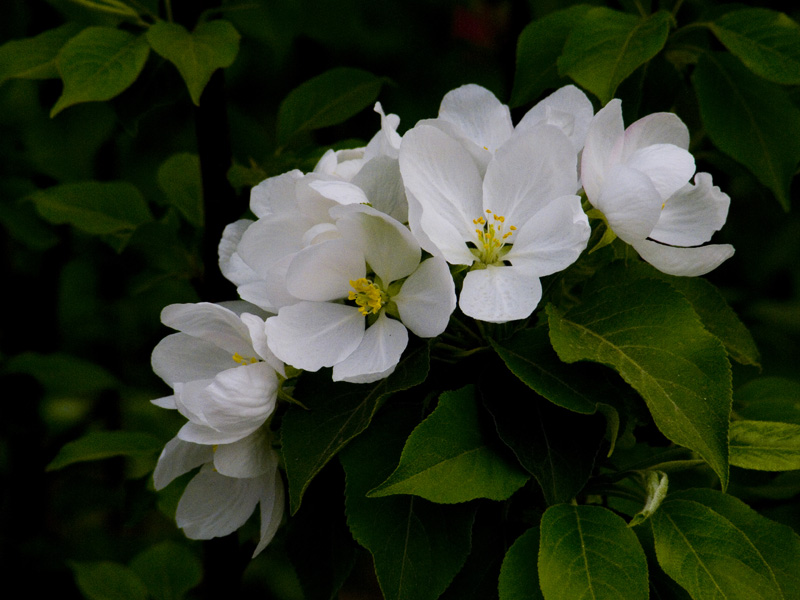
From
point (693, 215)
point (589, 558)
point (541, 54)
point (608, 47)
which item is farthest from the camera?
point (541, 54)

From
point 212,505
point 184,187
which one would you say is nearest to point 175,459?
point 212,505

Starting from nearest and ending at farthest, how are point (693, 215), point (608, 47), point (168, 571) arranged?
point (693, 215) < point (608, 47) < point (168, 571)

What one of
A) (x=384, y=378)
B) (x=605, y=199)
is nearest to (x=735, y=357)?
(x=605, y=199)

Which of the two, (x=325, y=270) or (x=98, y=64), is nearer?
(x=325, y=270)

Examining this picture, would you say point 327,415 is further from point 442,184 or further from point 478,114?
point 478,114

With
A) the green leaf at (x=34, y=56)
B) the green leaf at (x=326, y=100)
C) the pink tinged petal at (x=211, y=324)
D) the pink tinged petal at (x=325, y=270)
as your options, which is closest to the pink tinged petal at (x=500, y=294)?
the pink tinged petal at (x=325, y=270)

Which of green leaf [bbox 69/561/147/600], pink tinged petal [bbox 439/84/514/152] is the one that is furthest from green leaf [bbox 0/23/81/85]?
green leaf [bbox 69/561/147/600]
